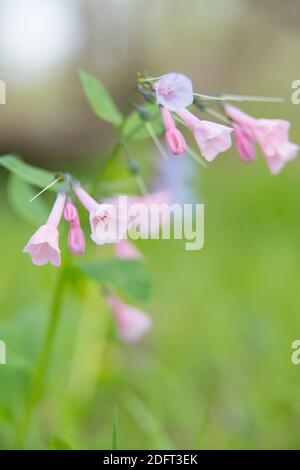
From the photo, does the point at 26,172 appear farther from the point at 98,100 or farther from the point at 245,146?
the point at 245,146

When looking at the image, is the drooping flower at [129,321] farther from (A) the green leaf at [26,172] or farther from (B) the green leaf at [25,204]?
(A) the green leaf at [26,172]

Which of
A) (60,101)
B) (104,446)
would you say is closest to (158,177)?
(104,446)

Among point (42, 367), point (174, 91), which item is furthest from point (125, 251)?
point (174, 91)

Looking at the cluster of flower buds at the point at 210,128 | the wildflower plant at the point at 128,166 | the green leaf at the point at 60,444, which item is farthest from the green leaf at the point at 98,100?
the green leaf at the point at 60,444

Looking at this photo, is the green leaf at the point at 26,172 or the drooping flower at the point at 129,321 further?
the drooping flower at the point at 129,321

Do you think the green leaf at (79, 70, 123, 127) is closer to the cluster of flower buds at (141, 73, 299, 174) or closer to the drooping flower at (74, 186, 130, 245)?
the cluster of flower buds at (141, 73, 299, 174)
